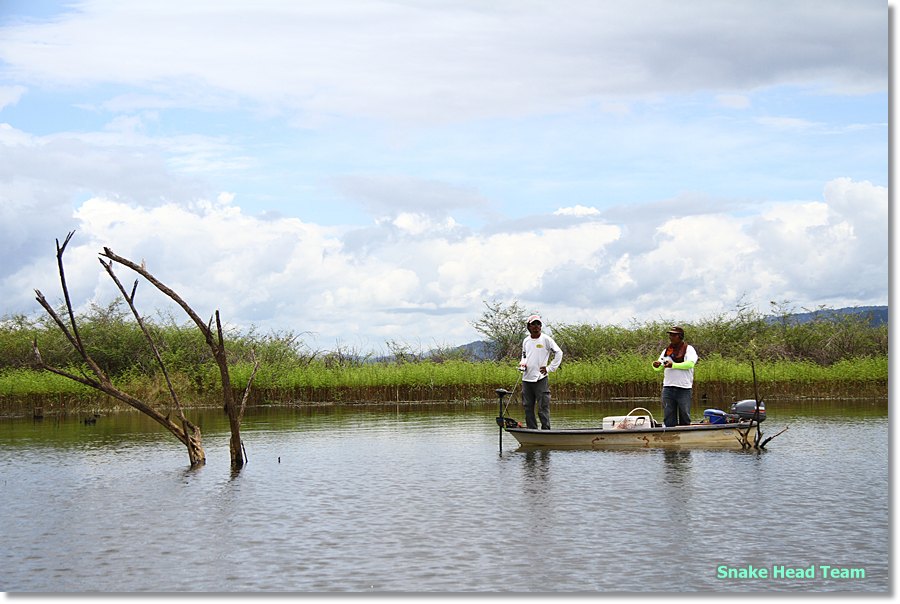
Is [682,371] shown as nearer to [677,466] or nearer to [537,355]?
[677,466]

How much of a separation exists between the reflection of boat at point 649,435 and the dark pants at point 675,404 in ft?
0.70

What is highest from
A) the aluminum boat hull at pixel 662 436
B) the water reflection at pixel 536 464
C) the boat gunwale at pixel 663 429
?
the boat gunwale at pixel 663 429

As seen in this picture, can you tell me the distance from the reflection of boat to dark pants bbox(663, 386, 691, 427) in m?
0.21

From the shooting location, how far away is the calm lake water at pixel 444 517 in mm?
8570

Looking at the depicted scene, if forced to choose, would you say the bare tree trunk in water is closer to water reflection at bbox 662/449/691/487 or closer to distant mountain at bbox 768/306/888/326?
water reflection at bbox 662/449/691/487

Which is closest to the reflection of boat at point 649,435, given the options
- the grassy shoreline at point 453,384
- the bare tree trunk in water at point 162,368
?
the bare tree trunk in water at point 162,368

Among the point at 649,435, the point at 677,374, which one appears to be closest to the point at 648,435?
the point at 649,435

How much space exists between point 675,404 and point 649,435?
643 millimetres

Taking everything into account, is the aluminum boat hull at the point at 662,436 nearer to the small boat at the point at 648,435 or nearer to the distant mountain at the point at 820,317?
the small boat at the point at 648,435

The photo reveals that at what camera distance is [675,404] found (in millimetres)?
16281

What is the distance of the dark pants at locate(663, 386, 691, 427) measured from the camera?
1609cm

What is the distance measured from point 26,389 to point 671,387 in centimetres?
1961

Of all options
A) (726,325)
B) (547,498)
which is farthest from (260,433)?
(726,325)

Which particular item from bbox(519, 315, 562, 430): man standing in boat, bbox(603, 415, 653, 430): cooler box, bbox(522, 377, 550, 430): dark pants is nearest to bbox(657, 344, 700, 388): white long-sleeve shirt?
bbox(603, 415, 653, 430): cooler box
